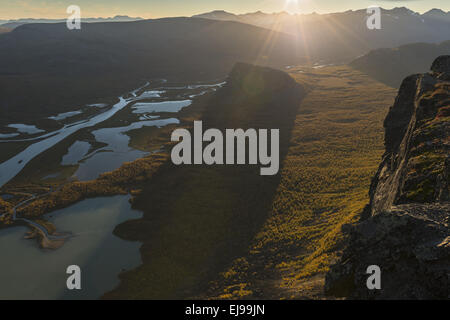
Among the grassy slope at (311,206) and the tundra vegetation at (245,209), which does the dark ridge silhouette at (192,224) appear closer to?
the tundra vegetation at (245,209)

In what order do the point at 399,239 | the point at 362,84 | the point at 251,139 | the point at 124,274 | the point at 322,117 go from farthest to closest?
the point at 362,84
the point at 322,117
the point at 251,139
the point at 124,274
the point at 399,239

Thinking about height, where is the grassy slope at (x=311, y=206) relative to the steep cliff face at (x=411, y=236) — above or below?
below

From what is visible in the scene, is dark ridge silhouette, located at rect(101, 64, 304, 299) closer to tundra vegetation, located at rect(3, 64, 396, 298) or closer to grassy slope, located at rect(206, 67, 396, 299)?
tundra vegetation, located at rect(3, 64, 396, 298)

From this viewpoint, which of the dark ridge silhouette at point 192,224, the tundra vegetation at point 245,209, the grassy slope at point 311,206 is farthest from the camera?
the dark ridge silhouette at point 192,224

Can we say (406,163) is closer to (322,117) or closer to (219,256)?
(219,256)

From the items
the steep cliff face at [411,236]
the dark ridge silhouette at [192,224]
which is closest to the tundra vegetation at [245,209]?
the dark ridge silhouette at [192,224]

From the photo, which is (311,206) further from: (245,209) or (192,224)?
(192,224)

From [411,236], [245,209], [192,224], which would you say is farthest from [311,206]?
[411,236]

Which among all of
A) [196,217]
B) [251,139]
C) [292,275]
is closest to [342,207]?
[292,275]
